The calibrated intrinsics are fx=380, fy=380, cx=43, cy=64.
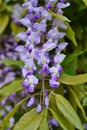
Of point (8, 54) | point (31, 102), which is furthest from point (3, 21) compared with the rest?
point (31, 102)

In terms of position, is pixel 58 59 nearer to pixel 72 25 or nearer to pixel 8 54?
pixel 72 25

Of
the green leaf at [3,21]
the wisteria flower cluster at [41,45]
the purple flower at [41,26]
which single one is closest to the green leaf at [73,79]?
the wisteria flower cluster at [41,45]

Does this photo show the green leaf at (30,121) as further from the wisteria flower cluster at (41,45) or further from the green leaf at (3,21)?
the green leaf at (3,21)

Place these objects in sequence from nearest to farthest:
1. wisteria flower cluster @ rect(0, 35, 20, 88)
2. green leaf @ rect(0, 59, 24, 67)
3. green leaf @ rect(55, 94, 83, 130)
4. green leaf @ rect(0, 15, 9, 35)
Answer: green leaf @ rect(55, 94, 83, 130)
green leaf @ rect(0, 59, 24, 67)
green leaf @ rect(0, 15, 9, 35)
wisteria flower cluster @ rect(0, 35, 20, 88)

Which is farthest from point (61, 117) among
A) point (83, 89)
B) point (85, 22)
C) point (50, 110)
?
point (85, 22)

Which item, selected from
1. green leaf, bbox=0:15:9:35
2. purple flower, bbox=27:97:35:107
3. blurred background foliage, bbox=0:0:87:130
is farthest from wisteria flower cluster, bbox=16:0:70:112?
green leaf, bbox=0:15:9:35

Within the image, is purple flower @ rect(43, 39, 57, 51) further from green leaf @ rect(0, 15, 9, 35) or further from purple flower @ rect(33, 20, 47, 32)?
green leaf @ rect(0, 15, 9, 35)
